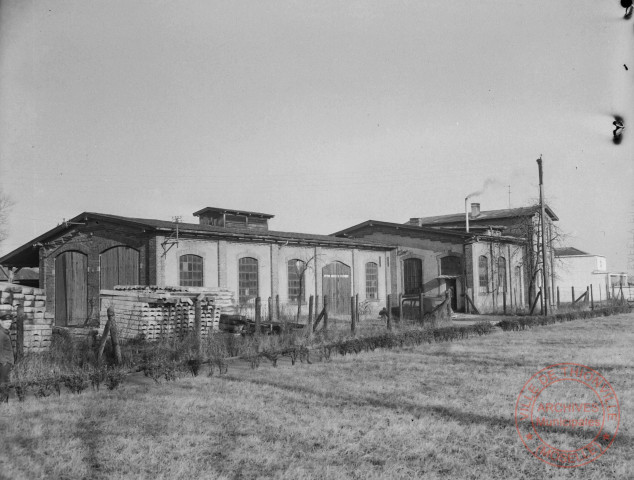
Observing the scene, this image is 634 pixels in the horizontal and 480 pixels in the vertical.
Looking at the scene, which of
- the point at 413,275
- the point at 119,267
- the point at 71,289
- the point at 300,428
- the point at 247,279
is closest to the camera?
the point at 300,428

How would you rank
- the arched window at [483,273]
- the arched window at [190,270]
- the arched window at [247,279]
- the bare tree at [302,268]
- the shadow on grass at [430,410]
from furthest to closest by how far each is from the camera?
the arched window at [483,273] < the bare tree at [302,268] < the arched window at [247,279] < the arched window at [190,270] < the shadow on grass at [430,410]

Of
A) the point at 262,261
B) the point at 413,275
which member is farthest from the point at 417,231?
the point at 262,261

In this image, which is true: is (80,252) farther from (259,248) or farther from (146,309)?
(146,309)

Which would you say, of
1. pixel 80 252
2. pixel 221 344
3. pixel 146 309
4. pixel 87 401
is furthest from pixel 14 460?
pixel 80 252

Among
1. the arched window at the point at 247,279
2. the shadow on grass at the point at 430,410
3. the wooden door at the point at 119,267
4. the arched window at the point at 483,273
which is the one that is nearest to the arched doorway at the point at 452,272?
the arched window at the point at 483,273

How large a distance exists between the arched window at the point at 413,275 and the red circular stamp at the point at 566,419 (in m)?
20.3

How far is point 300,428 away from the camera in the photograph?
623cm

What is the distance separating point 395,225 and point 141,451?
2546 cm

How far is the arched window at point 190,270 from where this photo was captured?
19859 mm

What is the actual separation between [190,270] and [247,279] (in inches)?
106

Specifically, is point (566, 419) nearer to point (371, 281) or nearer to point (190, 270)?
point (190, 270)

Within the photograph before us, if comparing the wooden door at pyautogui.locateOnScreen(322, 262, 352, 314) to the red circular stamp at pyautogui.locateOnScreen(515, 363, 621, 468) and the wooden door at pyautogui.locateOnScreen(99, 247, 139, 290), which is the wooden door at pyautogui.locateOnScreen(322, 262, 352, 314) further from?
the red circular stamp at pyautogui.locateOnScreen(515, 363, 621, 468)

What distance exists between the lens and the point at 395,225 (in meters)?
30.0

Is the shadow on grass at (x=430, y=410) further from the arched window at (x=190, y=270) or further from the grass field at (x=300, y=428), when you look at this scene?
the arched window at (x=190, y=270)
